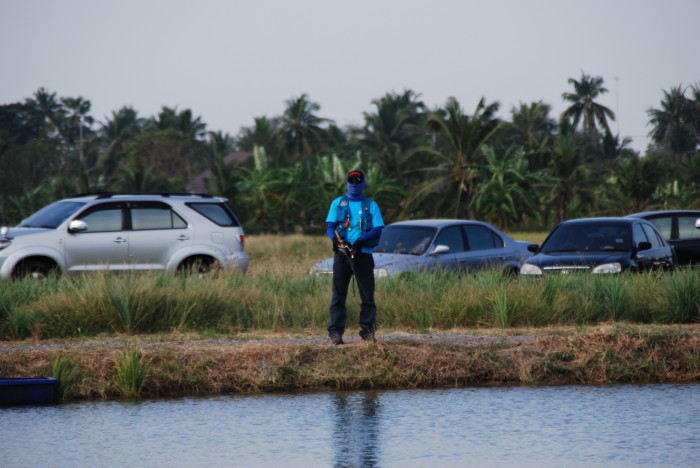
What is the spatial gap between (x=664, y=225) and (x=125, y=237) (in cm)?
1004

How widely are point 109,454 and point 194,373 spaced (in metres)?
2.49

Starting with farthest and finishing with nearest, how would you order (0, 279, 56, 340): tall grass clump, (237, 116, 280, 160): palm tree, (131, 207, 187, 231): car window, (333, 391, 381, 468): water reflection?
1. (237, 116, 280, 160): palm tree
2. (131, 207, 187, 231): car window
3. (0, 279, 56, 340): tall grass clump
4. (333, 391, 381, 468): water reflection

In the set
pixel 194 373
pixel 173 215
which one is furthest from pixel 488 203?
pixel 194 373

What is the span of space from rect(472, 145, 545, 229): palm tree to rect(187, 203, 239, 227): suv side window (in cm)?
2503

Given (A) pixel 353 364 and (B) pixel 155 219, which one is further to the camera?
(B) pixel 155 219

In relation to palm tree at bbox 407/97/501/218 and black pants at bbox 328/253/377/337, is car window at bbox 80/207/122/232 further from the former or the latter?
palm tree at bbox 407/97/501/218

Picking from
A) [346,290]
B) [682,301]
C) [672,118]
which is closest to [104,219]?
[346,290]

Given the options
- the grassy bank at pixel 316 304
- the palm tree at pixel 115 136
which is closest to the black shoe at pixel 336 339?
the grassy bank at pixel 316 304

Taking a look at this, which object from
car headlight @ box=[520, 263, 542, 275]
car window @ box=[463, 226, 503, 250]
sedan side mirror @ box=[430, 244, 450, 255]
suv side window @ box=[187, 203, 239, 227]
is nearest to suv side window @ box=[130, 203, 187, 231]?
suv side window @ box=[187, 203, 239, 227]

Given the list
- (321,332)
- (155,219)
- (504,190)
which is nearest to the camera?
(321,332)

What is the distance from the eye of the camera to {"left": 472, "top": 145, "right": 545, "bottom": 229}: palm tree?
41094 mm

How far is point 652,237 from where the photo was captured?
53.2 ft

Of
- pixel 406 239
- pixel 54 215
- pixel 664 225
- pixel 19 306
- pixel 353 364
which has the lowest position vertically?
pixel 353 364

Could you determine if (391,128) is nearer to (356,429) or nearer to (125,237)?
(125,237)
